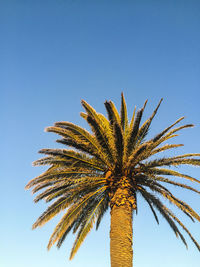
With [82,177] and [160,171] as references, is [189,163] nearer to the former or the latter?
[160,171]

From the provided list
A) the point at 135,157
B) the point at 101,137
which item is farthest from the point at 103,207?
the point at 101,137

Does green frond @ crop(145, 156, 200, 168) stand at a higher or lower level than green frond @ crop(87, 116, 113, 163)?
lower

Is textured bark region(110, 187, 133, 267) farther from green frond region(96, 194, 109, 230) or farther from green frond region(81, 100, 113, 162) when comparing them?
green frond region(81, 100, 113, 162)

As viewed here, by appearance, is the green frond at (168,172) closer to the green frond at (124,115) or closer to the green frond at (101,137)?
the green frond at (101,137)

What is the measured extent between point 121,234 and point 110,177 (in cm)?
227

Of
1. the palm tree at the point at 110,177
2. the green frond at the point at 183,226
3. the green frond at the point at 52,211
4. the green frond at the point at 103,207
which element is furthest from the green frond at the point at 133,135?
the green frond at the point at 52,211

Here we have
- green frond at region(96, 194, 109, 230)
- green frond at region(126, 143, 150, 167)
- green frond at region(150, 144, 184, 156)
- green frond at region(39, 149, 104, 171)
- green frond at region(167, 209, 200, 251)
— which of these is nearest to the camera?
green frond at region(126, 143, 150, 167)

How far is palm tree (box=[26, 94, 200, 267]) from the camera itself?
12.0 meters

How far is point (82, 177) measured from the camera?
12672mm

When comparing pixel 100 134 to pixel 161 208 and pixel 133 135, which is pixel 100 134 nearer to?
pixel 133 135

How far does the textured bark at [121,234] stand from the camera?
11.4 m

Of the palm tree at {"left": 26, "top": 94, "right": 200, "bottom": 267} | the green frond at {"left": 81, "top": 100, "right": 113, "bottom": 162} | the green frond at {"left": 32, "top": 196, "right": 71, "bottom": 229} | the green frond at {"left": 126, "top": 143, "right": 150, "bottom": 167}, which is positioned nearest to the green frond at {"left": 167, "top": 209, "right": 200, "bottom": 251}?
the palm tree at {"left": 26, "top": 94, "right": 200, "bottom": 267}

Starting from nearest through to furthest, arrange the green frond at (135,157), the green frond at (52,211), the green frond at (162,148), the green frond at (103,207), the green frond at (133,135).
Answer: the green frond at (135,157), the green frond at (133,135), the green frond at (162,148), the green frond at (52,211), the green frond at (103,207)

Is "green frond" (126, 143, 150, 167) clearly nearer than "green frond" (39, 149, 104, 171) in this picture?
Yes
